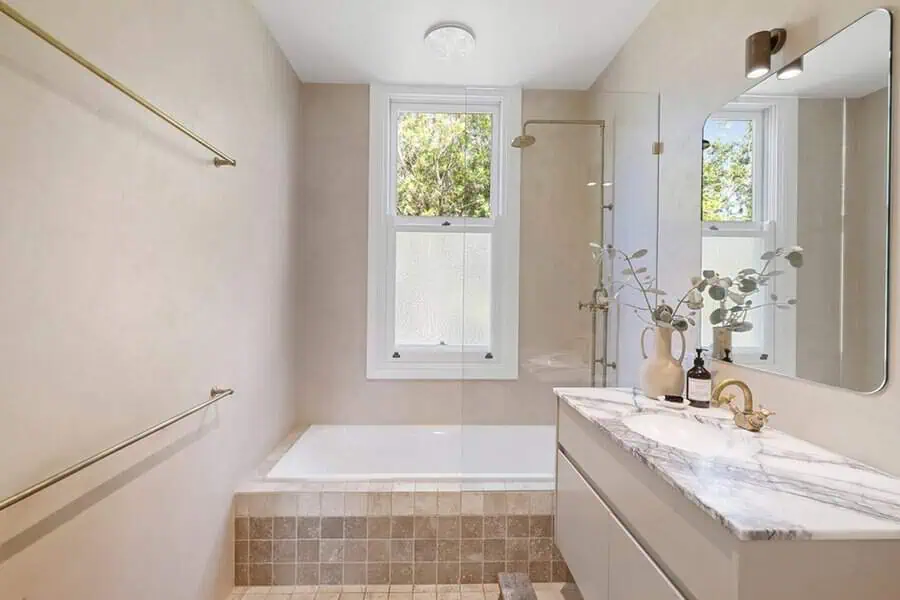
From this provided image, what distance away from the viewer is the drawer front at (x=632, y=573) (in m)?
0.92

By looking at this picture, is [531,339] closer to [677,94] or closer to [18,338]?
[677,94]

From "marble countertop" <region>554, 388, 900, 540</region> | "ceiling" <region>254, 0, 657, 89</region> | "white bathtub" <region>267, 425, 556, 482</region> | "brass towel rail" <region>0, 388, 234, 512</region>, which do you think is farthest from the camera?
"white bathtub" <region>267, 425, 556, 482</region>

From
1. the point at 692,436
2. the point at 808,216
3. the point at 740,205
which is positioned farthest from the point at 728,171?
the point at 692,436

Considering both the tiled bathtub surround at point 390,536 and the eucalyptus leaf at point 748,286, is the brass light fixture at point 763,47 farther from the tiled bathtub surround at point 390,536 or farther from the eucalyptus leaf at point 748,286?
the tiled bathtub surround at point 390,536

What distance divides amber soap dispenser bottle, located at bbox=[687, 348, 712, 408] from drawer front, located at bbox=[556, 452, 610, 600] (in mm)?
449

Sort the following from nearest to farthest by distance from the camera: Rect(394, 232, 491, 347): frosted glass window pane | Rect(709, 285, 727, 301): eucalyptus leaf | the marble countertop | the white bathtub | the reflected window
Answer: the marble countertop
the reflected window
Rect(709, 285, 727, 301): eucalyptus leaf
the white bathtub
Rect(394, 232, 491, 347): frosted glass window pane

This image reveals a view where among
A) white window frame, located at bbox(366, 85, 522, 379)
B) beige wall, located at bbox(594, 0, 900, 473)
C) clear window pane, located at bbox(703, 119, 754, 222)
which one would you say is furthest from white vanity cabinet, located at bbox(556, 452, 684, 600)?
white window frame, located at bbox(366, 85, 522, 379)

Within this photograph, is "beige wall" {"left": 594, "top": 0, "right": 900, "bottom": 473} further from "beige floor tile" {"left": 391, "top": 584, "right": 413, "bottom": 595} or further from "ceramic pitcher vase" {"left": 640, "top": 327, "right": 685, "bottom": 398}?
"beige floor tile" {"left": 391, "top": 584, "right": 413, "bottom": 595}

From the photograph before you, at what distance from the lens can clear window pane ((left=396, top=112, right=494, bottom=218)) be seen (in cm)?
279

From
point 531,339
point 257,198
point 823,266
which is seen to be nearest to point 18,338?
point 257,198

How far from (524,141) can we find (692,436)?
1.87 metres

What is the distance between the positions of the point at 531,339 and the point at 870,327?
1.60 meters

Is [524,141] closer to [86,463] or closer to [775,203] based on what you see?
[775,203]

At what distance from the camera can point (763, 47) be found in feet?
4.13
